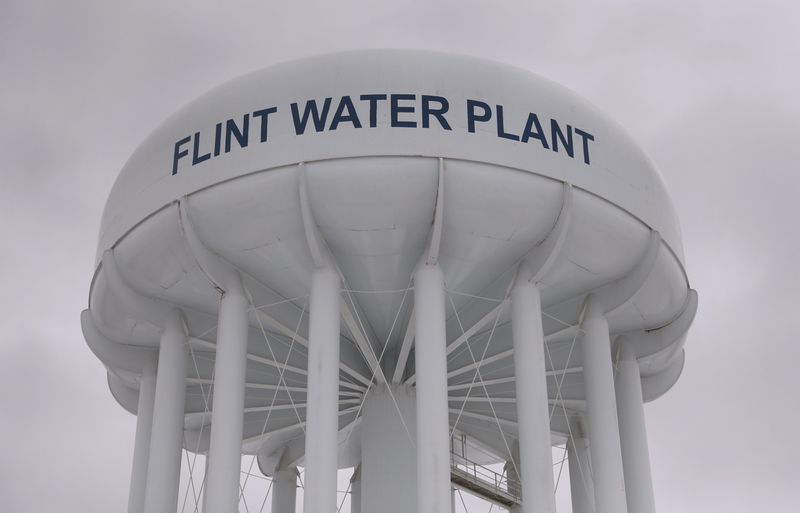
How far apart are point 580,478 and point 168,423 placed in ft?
26.8

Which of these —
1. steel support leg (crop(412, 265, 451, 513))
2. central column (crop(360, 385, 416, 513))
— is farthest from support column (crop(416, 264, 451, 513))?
central column (crop(360, 385, 416, 513))

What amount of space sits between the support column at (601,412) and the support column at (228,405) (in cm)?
543

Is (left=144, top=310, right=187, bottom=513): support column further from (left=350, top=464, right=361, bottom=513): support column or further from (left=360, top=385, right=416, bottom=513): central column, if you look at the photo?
(left=350, top=464, right=361, bottom=513): support column

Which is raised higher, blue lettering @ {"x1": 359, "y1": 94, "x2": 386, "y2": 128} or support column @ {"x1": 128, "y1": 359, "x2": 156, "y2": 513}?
blue lettering @ {"x1": 359, "y1": 94, "x2": 386, "y2": 128}

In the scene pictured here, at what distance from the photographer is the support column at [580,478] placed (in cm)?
1964

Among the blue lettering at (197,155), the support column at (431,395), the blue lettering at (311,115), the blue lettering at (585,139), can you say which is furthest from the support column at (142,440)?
the blue lettering at (585,139)

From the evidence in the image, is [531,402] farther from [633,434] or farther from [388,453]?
[388,453]

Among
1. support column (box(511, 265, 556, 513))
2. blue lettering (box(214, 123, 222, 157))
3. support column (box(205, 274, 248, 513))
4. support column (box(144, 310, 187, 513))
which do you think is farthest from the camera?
support column (box(144, 310, 187, 513))

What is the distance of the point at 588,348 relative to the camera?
53.2 feet

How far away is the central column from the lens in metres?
17.2

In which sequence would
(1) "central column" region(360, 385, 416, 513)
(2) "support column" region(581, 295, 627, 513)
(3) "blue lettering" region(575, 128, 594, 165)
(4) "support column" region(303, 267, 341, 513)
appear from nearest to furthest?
1. (4) "support column" region(303, 267, 341, 513)
2. (3) "blue lettering" region(575, 128, 594, 165)
3. (2) "support column" region(581, 295, 627, 513)
4. (1) "central column" region(360, 385, 416, 513)

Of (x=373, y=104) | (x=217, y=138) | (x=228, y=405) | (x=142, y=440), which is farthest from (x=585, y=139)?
(x=142, y=440)

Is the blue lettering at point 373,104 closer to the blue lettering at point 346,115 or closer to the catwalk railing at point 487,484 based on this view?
the blue lettering at point 346,115

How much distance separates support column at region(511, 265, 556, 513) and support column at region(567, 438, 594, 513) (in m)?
5.79
